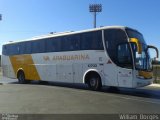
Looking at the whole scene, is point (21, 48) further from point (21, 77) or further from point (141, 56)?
point (141, 56)

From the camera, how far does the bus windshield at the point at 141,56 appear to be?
1642 centimetres

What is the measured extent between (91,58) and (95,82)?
145cm

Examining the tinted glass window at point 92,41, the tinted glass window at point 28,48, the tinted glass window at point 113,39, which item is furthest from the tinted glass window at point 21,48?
the tinted glass window at point 113,39

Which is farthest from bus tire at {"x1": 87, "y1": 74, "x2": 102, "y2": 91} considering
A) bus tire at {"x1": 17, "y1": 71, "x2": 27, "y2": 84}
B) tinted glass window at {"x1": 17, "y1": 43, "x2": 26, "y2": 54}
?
tinted glass window at {"x1": 17, "y1": 43, "x2": 26, "y2": 54}

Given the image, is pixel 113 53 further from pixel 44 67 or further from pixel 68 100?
pixel 44 67

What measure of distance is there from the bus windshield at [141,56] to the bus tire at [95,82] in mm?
2878

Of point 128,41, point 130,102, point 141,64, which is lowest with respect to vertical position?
point 130,102

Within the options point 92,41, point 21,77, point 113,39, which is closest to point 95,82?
point 92,41

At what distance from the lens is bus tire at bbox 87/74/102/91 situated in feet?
60.2

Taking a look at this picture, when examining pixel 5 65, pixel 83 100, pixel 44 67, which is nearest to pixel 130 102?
pixel 83 100

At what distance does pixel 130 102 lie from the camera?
44.0ft

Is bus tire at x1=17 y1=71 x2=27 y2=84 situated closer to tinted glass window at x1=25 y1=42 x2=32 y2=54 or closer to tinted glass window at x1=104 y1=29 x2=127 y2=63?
tinted glass window at x1=25 y1=42 x2=32 y2=54

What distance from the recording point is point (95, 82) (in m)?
18.5

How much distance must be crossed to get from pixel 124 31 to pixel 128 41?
0.65m
